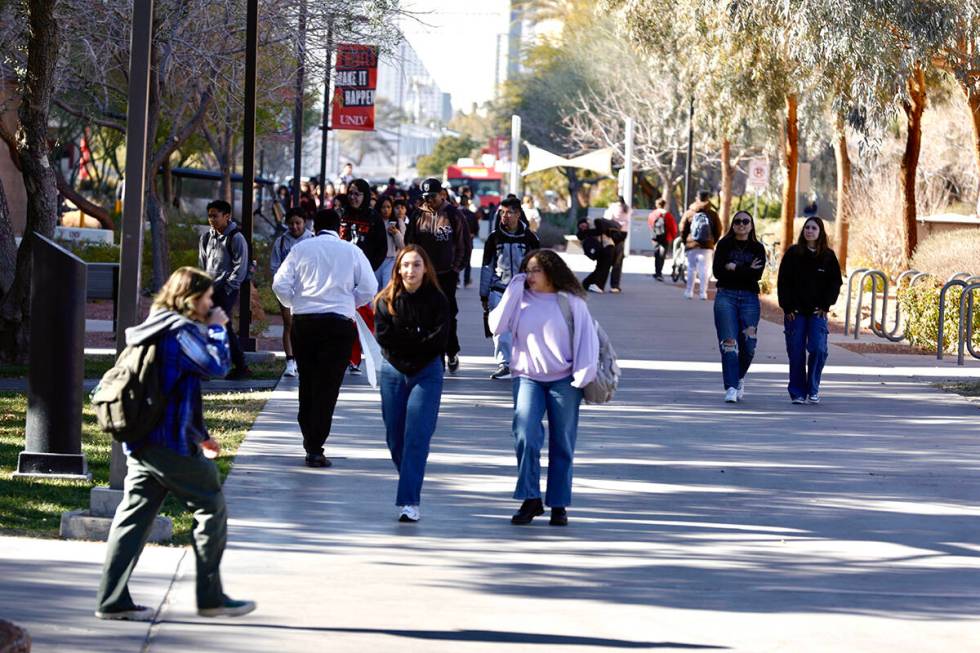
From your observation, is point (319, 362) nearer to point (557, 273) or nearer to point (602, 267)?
point (557, 273)

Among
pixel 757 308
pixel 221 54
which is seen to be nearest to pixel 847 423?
pixel 757 308

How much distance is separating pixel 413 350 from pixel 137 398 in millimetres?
2735

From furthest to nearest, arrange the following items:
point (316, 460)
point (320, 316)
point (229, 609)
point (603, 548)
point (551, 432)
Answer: point (316, 460) → point (320, 316) → point (551, 432) → point (603, 548) → point (229, 609)

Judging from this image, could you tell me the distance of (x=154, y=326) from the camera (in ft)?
20.5

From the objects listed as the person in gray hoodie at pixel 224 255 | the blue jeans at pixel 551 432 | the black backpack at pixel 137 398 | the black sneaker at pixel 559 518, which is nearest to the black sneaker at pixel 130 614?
the black backpack at pixel 137 398

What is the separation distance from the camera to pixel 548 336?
8.78 meters

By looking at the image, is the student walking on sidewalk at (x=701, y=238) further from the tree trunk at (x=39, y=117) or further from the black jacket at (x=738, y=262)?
the tree trunk at (x=39, y=117)

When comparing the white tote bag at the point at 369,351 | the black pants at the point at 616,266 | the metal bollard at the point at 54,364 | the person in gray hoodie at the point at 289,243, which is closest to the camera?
the metal bollard at the point at 54,364

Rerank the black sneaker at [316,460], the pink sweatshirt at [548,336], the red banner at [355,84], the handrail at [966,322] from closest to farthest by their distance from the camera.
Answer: the pink sweatshirt at [548,336], the black sneaker at [316,460], the handrail at [966,322], the red banner at [355,84]

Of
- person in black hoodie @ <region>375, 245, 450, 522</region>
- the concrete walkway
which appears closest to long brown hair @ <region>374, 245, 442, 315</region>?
person in black hoodie @ <region>375, 245, 450, 522</region>

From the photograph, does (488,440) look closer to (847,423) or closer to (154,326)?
(847,423)

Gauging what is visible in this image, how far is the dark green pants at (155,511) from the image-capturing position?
20.7 ft

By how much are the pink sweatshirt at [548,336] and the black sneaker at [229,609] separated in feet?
8.80

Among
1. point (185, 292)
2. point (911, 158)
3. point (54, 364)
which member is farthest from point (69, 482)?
point (911, 158)
